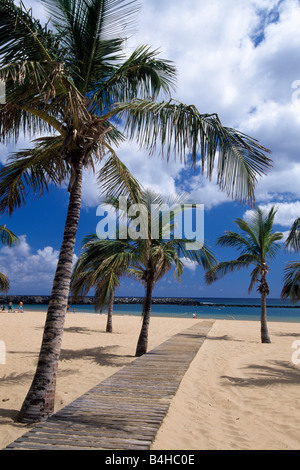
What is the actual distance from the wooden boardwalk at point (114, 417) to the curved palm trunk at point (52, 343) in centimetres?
52

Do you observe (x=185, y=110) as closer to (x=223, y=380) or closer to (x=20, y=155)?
(x=20, y=155)

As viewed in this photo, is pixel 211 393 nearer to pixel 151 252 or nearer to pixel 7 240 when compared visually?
pixel 151 252

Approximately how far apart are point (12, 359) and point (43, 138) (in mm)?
7249

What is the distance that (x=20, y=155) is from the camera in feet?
20.6

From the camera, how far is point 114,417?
414 centimetres

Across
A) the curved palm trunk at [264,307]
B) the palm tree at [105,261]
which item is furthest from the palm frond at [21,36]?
the curved palm trunk at [264,307]

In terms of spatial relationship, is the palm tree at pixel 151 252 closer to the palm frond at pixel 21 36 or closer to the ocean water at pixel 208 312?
the palm frond at pixel 21 36

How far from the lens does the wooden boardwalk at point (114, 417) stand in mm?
3410

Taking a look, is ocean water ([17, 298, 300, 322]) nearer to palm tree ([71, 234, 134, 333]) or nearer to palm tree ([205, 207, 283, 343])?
palm tree ([205, 207, 283, 343])

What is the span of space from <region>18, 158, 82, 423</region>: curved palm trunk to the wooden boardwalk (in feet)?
1.71

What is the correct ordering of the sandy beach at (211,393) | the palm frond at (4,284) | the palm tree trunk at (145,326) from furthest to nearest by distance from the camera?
1. the palm frond at (4,284)
2. the palm tree trunk at (145,326)
3. the sandy beach at (211,393)
